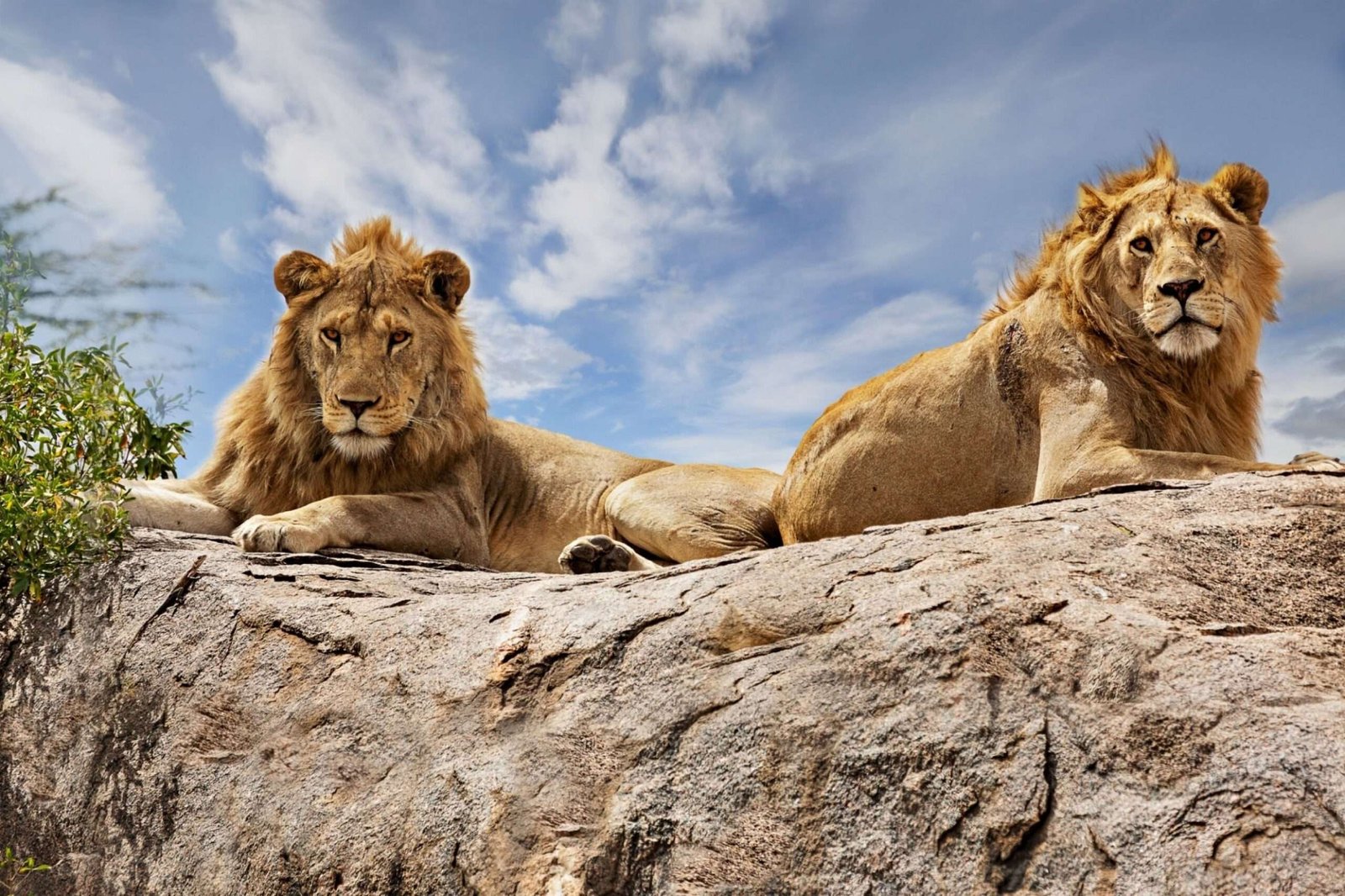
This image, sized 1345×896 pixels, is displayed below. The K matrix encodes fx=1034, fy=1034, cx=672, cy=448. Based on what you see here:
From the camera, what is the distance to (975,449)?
4.18 m

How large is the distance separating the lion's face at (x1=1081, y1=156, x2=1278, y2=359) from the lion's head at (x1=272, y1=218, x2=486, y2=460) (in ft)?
10.3

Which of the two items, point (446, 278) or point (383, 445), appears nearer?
point (383, 445)

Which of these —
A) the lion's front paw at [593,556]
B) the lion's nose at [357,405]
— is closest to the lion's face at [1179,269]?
the lion's front paw at [593,556]

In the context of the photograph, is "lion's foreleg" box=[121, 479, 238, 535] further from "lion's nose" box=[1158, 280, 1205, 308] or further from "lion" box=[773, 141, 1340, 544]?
"lion's nose" box=[1158, 280, 1205, 308]

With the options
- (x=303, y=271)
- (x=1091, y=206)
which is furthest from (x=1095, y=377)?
(x=303, y=271)

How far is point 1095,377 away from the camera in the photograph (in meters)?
3.99

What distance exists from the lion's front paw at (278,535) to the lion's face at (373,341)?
2.47 feet

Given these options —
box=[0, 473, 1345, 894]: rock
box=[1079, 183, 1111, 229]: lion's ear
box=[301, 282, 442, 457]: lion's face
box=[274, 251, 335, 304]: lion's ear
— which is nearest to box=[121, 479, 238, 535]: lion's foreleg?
box=[301, 282, 442, 457]: lion's face

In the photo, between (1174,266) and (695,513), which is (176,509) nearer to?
(695,513)

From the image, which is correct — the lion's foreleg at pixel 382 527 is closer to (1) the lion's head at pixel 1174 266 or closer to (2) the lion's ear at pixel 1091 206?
(1) the lion's head at pixel 1174 266

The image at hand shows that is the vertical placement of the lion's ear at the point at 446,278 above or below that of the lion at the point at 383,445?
above

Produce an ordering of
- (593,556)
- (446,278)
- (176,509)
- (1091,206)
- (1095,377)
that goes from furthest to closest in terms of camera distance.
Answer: (446,278), (176,509), (1091,206), (593,556), (1095,377)

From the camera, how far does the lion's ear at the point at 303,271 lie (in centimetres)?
515

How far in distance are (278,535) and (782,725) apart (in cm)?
252
